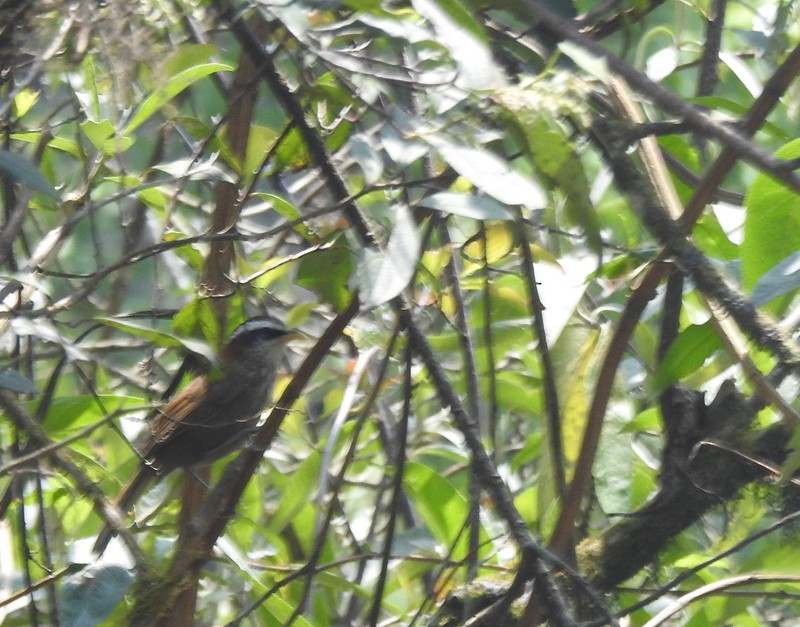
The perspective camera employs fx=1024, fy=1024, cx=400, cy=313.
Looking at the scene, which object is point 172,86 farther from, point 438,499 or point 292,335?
Answer: point 292,335

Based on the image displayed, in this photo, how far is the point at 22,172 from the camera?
1.88m

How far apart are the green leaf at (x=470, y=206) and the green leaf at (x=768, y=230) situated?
579 mm

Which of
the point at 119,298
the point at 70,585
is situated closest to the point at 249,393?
the point at 119,298

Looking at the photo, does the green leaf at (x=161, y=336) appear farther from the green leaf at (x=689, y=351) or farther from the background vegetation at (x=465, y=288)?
the green leaf at (x=689, y=351)

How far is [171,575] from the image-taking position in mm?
2076

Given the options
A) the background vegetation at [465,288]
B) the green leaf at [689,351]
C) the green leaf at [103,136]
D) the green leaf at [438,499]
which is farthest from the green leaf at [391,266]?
the green leaf at [438,499]

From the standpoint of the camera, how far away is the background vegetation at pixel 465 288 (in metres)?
1.64

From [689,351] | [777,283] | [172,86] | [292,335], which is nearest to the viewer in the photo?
[777,283]

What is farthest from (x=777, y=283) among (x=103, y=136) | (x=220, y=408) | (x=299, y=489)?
(x=220, y=408)

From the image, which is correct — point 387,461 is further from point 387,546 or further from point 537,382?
point 387,546

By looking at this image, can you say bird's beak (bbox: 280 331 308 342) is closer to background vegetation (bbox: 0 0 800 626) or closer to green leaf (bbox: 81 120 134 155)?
background vegetation (bbox: 0 0 800 626)

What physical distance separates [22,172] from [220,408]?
7.01 ft

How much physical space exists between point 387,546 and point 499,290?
0.88 metres

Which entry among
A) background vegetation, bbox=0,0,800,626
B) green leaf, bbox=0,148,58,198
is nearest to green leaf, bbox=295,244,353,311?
background vegetation, bbox=0,0,800,626
